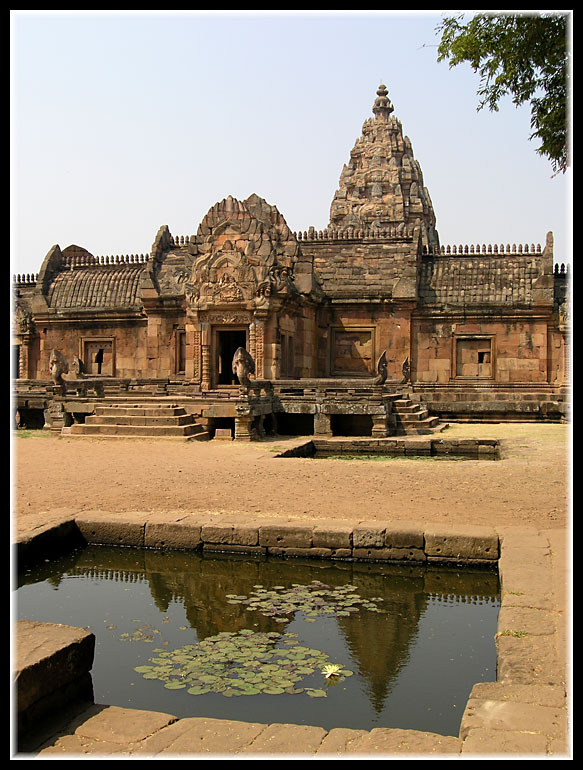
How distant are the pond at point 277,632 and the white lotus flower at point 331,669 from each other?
0.01 meters

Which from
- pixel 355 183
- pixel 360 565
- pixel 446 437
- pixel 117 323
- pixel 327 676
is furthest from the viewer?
pixel 355 183

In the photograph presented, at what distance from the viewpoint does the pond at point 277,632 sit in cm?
457

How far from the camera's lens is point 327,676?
4.91m

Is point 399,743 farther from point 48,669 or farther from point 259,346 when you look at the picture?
point 259,346

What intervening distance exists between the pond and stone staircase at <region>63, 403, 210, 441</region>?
9.84 meters

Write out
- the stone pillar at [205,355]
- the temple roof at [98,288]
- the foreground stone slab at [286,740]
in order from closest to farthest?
the foreground stone slab at [286,740] → the stone pillar at [205,355] → the temple roof at [98,288]

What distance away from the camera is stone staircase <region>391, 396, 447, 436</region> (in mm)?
19469

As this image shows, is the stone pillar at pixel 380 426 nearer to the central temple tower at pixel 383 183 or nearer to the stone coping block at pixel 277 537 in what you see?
the stone coping block at pixel 277 537

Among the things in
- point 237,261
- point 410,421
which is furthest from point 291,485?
point 237,261

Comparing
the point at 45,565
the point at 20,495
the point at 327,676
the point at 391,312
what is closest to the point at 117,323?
the point at 391,312

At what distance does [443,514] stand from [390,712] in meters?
4.25

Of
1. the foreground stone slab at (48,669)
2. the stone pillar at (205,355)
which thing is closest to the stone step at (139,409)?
the stone pillar at (205,355)

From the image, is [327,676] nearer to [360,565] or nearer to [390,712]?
Result: [390,712]

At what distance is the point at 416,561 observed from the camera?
732cm
